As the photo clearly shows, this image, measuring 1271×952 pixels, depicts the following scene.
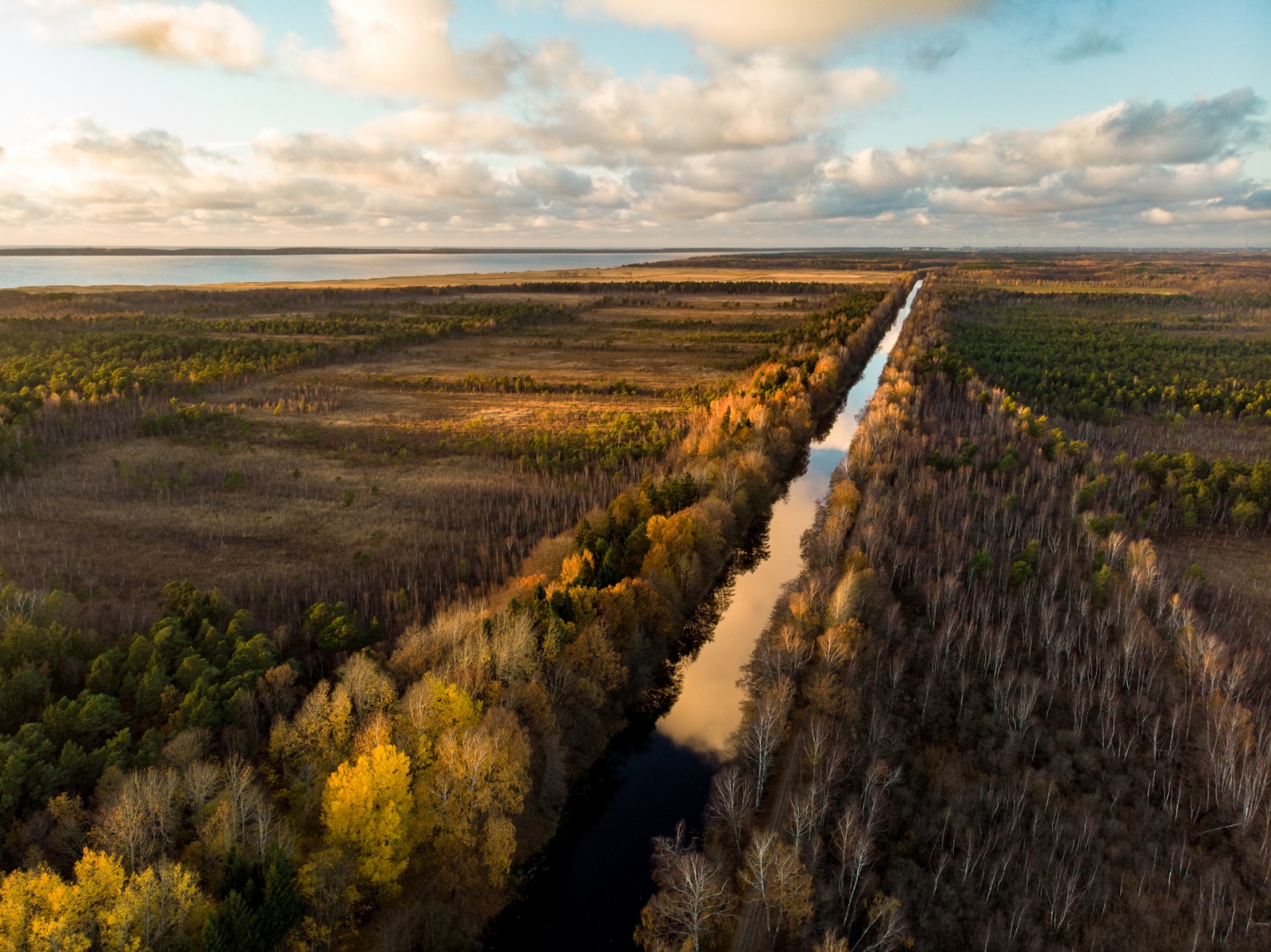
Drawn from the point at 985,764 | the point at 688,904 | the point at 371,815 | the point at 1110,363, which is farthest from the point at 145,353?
the point at 1110,363

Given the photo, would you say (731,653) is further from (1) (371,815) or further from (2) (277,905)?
(2) (277,905)

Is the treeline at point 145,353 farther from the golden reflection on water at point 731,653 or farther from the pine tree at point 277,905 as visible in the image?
the golden reflection on water at point 731,653

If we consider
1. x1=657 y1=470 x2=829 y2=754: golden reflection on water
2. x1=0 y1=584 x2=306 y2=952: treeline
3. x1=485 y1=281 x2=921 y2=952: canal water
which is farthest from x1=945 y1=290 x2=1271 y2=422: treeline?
x1=0 y1=584 x2=306 y2=952: treeline

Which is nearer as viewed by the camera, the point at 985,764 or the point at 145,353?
the point at 985,764

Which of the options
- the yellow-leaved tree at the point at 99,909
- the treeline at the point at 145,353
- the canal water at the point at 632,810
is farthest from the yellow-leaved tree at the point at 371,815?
the treeline at the point at 145,353

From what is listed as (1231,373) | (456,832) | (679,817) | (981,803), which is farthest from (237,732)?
(1231,373)

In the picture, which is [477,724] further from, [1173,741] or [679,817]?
[1173,741]
